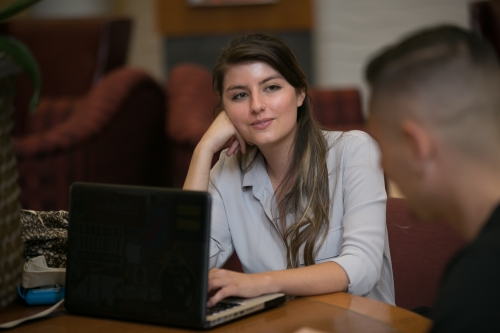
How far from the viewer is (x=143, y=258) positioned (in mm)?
1254

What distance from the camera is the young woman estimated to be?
5.52 ft

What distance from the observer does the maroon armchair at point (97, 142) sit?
3.32 m

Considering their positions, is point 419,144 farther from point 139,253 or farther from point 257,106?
point 257,106

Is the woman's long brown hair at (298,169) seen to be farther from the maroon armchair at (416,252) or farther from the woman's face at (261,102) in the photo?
the maroon armchair at (416,252)

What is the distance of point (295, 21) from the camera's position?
5.86m

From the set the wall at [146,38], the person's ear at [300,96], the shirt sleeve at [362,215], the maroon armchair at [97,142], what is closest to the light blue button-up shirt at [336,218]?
the shirt sleeve at [362,215]

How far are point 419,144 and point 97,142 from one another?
110 inches

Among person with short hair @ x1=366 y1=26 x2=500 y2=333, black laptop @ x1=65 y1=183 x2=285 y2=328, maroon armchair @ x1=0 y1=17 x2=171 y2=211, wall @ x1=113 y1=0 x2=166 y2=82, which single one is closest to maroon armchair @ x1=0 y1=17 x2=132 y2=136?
maroon armchair @ x1=0 y1=17 x2=171 y2=211

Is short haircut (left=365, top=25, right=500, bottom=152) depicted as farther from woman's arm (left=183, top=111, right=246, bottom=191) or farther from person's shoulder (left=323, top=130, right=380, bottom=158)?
woman's arm (left=183, top=111, right=246, bottom=191)

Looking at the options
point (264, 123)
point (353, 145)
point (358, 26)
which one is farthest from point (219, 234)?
point (358, 26)

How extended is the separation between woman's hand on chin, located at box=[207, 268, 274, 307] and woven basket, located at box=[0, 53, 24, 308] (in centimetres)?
37

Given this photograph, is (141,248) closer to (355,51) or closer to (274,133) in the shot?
(274,133)

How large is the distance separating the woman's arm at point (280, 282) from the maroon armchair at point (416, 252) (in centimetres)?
35

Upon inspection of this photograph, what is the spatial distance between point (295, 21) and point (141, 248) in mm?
4842
